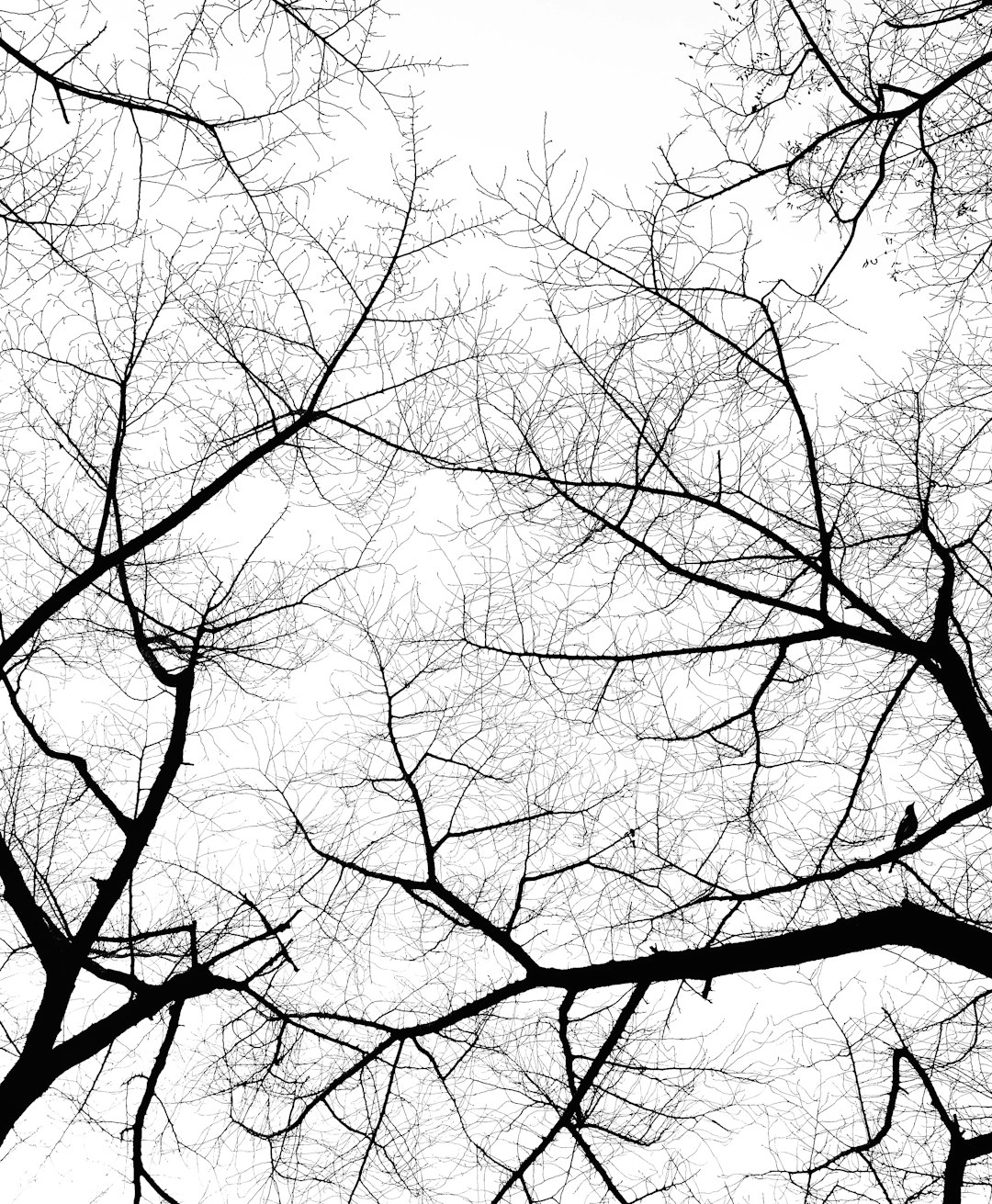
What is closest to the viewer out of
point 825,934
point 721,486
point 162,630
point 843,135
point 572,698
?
point 825,934

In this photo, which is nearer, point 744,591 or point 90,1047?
point 744,591

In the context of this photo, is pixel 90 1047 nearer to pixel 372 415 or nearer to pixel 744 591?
pixel 372 415

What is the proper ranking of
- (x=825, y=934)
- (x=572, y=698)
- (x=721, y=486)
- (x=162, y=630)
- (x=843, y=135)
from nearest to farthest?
(x=825, y=934)
(x=843, y=135)
(x=721, y=486)
(x=572, y=698)
(x=162, y=630)

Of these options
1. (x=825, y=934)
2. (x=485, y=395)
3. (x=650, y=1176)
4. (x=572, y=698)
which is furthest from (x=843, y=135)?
(x=650, y=1176)

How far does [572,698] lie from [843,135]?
2574 mm

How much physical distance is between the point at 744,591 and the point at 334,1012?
251 centimetres

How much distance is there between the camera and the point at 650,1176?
14.7 ft

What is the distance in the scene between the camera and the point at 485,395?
463 centimetres

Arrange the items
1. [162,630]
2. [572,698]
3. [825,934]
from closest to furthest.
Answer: [825,934]
[572,698]
[162,630]

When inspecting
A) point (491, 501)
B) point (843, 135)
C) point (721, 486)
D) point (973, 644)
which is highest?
point (843, 135)

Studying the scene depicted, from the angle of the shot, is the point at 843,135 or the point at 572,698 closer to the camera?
the point at 843,135

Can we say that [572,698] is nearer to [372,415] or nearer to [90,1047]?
[372,415]

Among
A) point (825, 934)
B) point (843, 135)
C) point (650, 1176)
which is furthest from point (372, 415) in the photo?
point (650, 1176)

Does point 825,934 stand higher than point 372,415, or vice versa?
point 372,415
